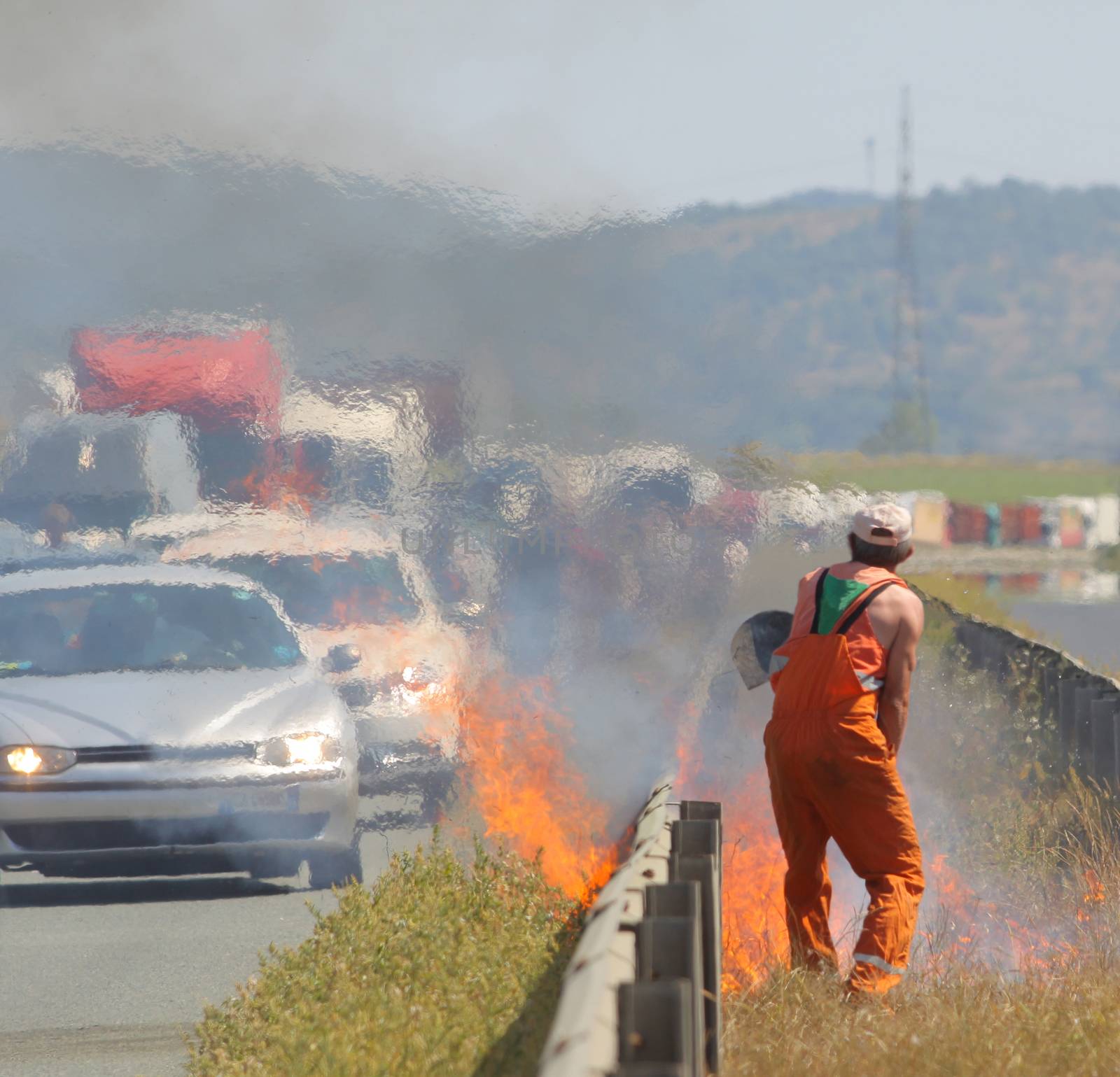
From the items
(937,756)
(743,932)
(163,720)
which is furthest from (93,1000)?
(937,756)

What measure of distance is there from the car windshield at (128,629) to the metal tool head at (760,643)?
9.00 ft

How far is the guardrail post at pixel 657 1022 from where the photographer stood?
3.32 metres

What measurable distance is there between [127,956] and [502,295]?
3671 mm

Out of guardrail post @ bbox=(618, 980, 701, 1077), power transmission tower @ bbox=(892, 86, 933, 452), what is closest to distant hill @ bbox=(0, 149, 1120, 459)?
power transmission tower @ bbox=(892, 86, 933, 452)

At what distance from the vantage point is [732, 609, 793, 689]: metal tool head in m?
7.13

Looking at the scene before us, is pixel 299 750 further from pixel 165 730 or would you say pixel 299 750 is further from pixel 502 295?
pixel 502 295

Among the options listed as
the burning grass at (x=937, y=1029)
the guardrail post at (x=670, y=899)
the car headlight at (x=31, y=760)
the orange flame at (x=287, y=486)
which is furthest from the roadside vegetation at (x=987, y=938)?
the car headlight at (x=31, y=760)

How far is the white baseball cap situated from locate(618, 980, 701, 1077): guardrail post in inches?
112

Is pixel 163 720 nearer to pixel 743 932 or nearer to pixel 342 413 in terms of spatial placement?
pixel 342 413

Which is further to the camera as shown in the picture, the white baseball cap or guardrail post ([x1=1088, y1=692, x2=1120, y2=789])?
guardrail post ([x1=1088, y1=692, x2=1120, y2=789])

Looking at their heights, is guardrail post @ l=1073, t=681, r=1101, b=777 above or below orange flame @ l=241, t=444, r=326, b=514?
below

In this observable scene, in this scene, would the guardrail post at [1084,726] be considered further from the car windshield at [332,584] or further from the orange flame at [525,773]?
the car windshield at [332,584]

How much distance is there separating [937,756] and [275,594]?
3.68 m

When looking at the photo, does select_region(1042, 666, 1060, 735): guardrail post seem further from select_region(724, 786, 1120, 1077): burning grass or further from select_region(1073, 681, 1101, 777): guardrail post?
select_region(724, 786, 1120, 1077): burning grass
